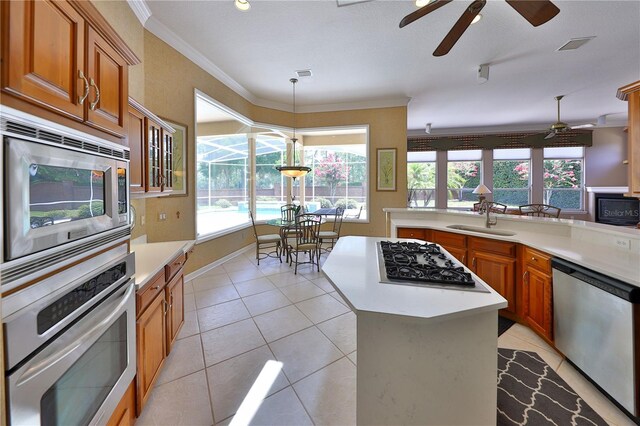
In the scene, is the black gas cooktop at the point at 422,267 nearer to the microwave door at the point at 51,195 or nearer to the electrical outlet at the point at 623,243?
the microwave door at the point at 51,195

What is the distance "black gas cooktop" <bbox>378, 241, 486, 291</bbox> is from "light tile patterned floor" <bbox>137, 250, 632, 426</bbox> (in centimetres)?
91

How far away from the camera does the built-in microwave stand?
695 millimetres

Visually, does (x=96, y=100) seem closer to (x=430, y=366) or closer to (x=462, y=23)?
(x=430, y=366)

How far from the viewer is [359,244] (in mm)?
2303

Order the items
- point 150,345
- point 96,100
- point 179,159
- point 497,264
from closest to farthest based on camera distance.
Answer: point 96,100 < point 150,345 < point 497,264 < point 179,159

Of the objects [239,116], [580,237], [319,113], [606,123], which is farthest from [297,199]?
[606,123]

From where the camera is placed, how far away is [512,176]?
7570 mm

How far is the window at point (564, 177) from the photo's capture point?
7.26 m

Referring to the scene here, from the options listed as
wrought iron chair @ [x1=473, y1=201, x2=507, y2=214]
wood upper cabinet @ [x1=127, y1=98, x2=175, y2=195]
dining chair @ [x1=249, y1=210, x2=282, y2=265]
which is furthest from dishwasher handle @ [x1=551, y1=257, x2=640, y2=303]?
dining chair @ [x1=249, y1=210, x2=282, y2=265]

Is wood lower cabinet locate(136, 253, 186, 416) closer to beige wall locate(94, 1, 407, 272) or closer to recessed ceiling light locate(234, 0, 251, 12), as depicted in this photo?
beige wall locate(94, 1, 407, 272)

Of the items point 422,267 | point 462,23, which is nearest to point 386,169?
point 462,23

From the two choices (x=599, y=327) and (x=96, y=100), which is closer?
(x=96, y=100)

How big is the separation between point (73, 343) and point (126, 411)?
0.74 meters

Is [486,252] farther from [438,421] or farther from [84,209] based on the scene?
[84,209]
